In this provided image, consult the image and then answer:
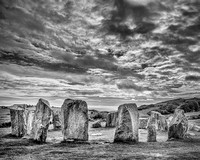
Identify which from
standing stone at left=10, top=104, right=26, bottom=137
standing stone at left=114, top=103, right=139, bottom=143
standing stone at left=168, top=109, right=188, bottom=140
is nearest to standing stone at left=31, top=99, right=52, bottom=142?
standing stone at left=10, top=104, right=26, bottom=137

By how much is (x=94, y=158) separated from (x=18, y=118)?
10805 mm

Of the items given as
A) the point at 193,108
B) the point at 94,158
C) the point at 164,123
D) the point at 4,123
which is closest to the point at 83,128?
the point at 94,158

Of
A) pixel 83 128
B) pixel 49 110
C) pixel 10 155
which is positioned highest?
pixel 49 110

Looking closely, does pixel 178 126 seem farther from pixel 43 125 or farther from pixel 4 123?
pixel 4 123

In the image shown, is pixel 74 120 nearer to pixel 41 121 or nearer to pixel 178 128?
pixel 41 121

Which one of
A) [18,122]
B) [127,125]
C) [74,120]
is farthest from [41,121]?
[127,125]

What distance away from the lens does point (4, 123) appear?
26.5m

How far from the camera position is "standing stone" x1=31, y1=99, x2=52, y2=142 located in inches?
559

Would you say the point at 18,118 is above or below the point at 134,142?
above

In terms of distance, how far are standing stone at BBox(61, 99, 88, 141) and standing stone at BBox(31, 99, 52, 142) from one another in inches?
49.4

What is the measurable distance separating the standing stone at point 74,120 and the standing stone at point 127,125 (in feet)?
7.83

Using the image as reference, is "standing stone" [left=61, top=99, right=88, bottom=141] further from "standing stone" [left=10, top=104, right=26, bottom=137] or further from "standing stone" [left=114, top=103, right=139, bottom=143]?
"standing stone" [left=10, top=104, right=26, bottom=137]

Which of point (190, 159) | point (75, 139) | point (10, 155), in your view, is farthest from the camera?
point (75, 139)

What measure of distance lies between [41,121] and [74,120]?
2.44 m
